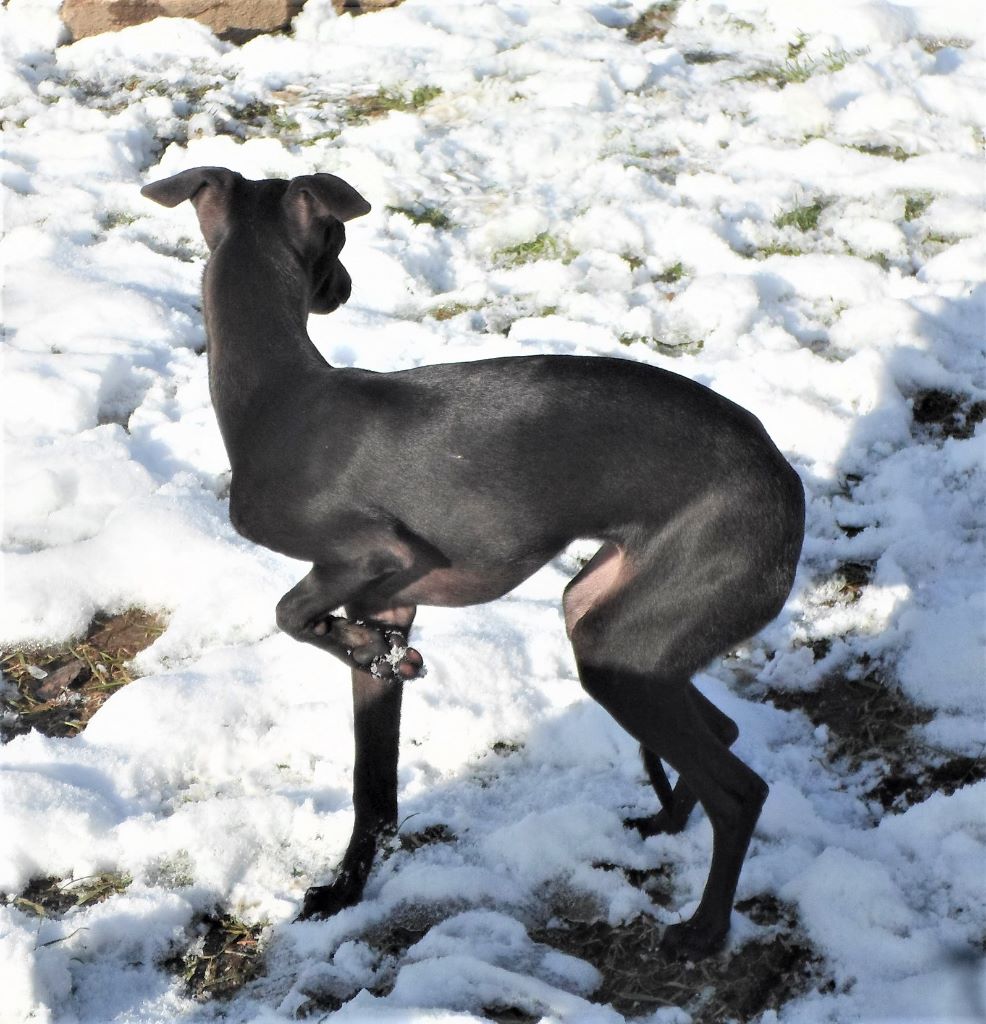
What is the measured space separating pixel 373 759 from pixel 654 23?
6105 millimetres

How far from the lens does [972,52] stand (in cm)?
759

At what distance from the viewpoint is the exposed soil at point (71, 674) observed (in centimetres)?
386

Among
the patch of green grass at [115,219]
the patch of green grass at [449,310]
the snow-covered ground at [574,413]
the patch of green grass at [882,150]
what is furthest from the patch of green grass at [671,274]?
the patch of green grass at [115,219]

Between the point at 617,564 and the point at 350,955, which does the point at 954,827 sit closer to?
the point at 617,564

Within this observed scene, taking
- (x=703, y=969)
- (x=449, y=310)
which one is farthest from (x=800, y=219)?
(x=703, y=969)

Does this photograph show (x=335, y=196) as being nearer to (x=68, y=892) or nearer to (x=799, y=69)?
(x=68, y=892)

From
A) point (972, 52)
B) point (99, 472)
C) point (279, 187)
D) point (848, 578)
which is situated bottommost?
point (99, 472)

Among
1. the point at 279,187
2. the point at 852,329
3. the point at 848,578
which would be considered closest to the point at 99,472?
the point at 279,187

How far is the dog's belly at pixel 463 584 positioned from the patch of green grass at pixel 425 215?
340cm

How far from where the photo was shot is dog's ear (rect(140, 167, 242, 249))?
3.31m

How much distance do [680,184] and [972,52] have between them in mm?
2471

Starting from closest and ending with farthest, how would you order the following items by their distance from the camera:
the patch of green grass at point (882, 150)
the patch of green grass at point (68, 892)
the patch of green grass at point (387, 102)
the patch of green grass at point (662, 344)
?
the patch of green grass at point (68, 892), the patch of green grass at point (662, 344), the patch of green grass at point (882, 150), the patch of green grass at point (387, 102)

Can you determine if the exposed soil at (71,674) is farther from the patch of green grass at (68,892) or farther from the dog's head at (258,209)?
the dog's head at (258,209)

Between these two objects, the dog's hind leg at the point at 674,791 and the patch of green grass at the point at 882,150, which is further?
the patch of green grass at the point at 882,150
